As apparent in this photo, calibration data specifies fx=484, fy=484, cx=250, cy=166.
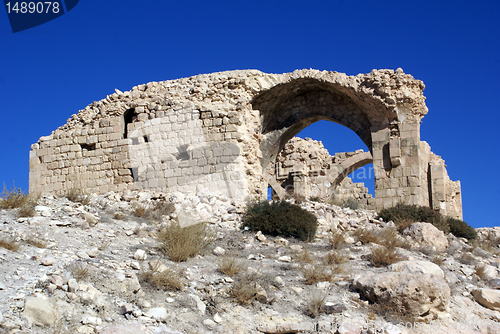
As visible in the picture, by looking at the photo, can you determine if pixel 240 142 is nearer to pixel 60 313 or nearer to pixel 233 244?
pixel 233 244

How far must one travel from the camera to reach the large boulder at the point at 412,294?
5426mm

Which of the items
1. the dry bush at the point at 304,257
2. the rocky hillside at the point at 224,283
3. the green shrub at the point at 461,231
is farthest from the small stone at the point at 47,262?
the green shrub at the point at 461,231

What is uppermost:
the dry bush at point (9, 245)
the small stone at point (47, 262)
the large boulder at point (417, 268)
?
the dry bush at point (9, 245)

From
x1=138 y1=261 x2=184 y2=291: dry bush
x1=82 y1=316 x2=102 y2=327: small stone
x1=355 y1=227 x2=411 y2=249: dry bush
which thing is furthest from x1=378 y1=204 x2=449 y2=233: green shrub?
x1=82 y1=316 x2=102 y2=327: small stone

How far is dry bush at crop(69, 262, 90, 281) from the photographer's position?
4968 millimetres

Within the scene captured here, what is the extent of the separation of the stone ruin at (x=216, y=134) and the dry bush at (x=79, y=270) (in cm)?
570

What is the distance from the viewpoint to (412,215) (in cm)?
1040

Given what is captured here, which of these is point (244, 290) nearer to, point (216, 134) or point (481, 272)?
point (481, 272)

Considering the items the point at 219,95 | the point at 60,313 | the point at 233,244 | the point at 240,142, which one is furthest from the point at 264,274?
the point at 219,95

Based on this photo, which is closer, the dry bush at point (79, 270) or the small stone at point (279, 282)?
the dry bush at point (79, 270)

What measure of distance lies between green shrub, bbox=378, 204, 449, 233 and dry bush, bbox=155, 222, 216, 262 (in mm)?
4490

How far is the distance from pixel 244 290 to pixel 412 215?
20.1 feet

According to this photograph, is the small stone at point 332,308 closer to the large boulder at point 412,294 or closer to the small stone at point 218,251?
the large boulder at point 412,294

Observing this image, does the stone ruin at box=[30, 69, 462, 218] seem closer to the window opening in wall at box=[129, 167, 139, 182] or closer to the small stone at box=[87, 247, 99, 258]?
the window opening in wall at box=[129, 167, 139, 182]
